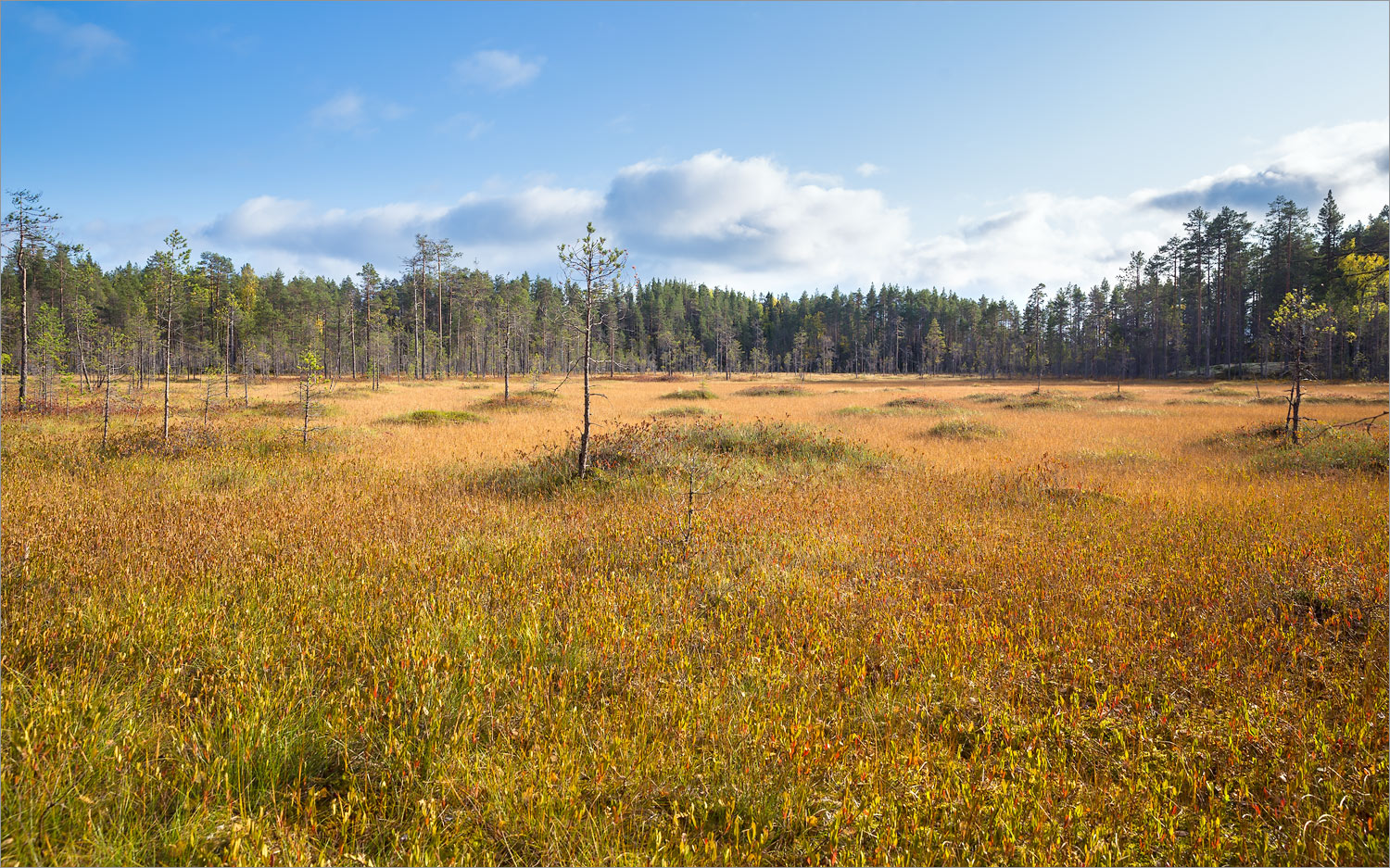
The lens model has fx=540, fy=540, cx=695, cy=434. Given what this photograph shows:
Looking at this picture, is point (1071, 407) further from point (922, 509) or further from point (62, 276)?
point (62, 276)

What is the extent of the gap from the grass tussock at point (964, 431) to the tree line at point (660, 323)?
42.1 feet

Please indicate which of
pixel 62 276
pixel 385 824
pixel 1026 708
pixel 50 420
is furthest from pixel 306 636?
pixel 62 276

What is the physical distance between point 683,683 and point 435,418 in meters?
20.8

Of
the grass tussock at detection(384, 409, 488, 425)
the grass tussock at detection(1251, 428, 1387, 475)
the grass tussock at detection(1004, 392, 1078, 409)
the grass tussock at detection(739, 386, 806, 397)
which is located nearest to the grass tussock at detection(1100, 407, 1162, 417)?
the grass tussock at detection(1004, 392, 1078, 409)

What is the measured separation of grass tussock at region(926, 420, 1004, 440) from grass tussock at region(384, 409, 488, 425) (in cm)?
1676

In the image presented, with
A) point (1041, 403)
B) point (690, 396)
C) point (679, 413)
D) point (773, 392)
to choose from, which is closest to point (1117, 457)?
point (679, 413)

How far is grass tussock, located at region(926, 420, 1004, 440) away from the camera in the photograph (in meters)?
17.4

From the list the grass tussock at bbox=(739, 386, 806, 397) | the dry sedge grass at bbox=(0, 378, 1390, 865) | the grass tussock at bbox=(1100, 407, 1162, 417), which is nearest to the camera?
the dry sedge grass at bbox=(0, 378, 1390, 865)

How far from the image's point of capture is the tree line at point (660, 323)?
35188 millimetres

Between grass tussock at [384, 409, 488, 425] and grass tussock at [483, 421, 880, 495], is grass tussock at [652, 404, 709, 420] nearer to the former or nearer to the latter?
grass tussock at [384, 409, 488, 425]

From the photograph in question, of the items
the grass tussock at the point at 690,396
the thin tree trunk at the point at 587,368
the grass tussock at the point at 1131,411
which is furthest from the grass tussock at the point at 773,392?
the thin tree trunk at the point at 587,368

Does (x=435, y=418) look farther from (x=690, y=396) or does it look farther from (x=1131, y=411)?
(x=1131, y=411)

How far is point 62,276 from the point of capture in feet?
157

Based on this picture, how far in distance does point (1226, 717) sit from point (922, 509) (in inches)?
189
